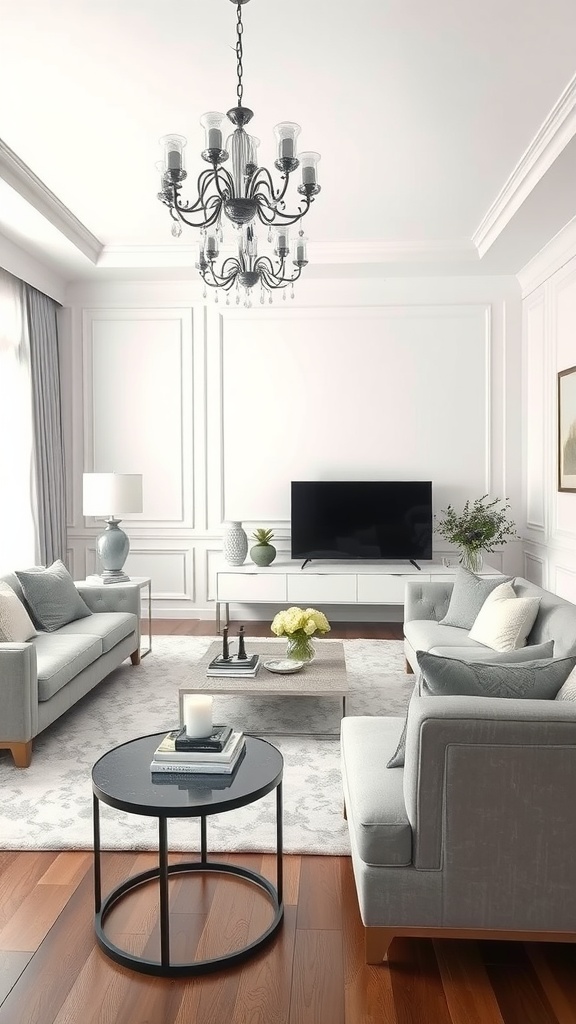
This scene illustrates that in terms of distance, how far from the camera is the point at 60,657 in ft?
12.0

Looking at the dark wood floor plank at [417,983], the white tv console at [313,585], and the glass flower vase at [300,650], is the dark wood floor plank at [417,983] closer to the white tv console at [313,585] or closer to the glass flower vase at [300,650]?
Answer: the glass flower vase at [300,650]

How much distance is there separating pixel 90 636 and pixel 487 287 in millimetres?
4324

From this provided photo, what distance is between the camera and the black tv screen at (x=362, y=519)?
6211mm

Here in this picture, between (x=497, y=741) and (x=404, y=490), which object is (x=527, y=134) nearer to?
(x=404, y=490)

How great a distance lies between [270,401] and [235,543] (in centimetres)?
128

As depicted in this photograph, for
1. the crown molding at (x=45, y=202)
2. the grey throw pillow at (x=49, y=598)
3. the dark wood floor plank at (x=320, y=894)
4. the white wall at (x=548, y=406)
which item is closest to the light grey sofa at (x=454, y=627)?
the dark wood floor plank at (x=320, y=894)

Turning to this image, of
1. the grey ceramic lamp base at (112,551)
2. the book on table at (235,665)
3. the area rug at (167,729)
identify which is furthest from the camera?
the grey ceramic lamp base at (112,551)

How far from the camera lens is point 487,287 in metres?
6.29

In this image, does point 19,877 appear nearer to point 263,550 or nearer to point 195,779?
point 195,779

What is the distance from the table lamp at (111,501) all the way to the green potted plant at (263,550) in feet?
3.94

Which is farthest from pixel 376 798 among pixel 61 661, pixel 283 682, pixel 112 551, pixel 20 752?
pixel 112 551

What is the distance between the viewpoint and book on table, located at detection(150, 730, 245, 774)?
2.06 meters

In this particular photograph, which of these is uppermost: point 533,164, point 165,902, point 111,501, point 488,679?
point 533,164

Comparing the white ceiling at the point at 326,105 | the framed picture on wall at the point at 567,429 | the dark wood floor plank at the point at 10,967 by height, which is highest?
the white ceiling at the point at 326,105
